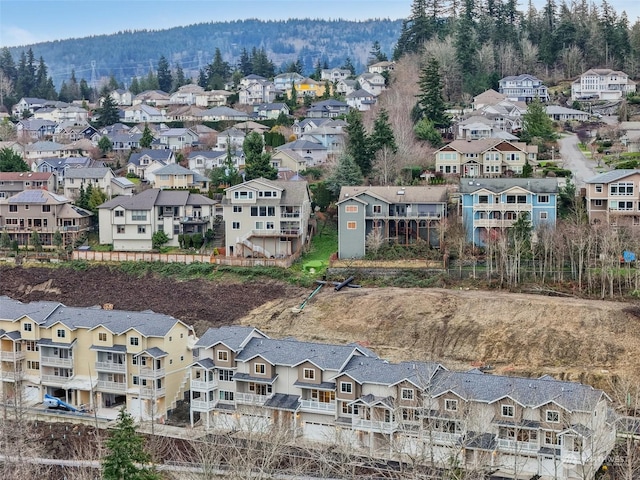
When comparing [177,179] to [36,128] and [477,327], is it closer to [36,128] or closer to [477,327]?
[477,327]

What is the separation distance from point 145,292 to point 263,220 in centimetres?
718

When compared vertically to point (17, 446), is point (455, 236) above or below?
above

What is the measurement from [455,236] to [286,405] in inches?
650

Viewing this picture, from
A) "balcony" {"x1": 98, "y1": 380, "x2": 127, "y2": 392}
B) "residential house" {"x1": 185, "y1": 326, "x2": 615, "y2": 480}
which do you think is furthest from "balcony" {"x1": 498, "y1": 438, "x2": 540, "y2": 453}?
"balcony" {"x1": 98, "y1": 380, "x2": 127, "y2": 392}

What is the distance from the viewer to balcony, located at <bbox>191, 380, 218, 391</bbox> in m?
35.7

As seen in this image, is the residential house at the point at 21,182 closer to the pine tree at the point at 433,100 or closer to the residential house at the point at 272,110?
the pine tree at the point at 433,100

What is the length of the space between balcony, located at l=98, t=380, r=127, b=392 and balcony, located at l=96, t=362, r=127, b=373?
480 millimetres

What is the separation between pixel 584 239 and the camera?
43.8m

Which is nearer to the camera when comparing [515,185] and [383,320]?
[383,320]

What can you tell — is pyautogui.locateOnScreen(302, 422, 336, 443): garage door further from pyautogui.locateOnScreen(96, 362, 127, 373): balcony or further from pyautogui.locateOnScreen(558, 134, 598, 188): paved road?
pyautogui.locateOnScreen(558, 134, 598, 188): paved road

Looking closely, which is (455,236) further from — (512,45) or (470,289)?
(512,45)

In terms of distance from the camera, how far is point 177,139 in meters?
76.3

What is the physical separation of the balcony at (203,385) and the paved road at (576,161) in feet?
85.8

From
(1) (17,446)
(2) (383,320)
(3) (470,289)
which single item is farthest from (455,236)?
(1) (17,446)
